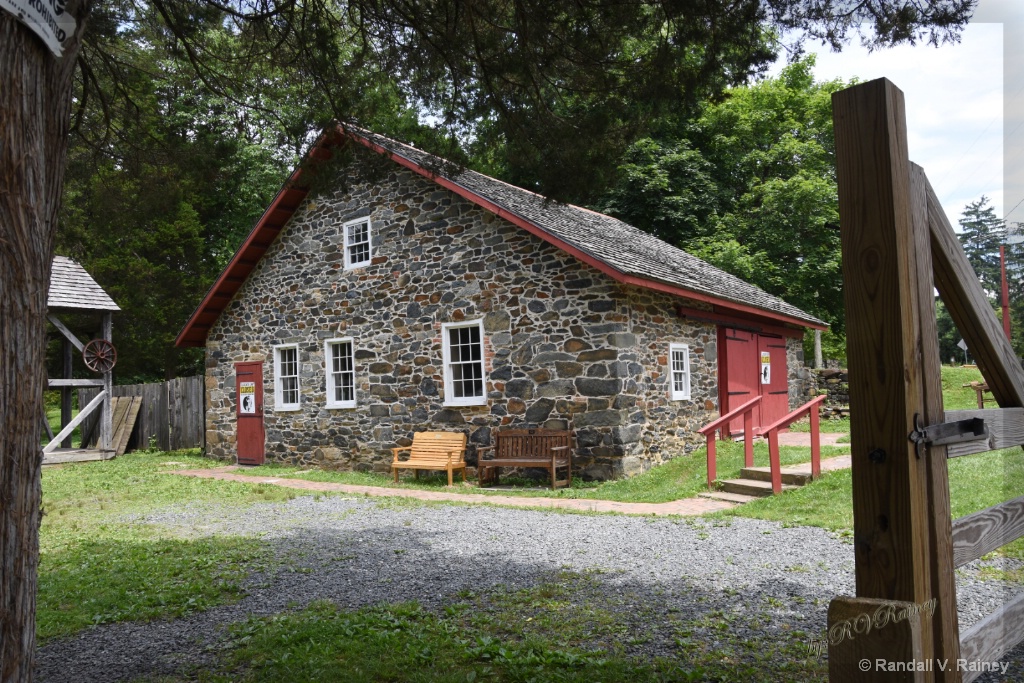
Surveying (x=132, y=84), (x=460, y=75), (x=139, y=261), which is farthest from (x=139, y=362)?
(x=460, y=75)

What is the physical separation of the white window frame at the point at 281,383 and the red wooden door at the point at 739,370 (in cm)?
861

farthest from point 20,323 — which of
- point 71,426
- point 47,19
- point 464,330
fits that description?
point 71,426

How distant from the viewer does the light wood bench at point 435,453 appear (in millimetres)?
11805

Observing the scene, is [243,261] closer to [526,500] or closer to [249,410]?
[249,410]

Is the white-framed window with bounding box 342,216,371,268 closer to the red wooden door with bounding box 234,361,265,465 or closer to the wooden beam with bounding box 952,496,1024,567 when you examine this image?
the red wooden door with bounding box 234,361,265,465

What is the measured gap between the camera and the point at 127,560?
657 centimetres

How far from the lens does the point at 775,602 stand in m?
4.82

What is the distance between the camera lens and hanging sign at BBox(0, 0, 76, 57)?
2.62m

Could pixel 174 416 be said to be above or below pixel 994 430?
below

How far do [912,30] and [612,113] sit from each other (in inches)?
82.1

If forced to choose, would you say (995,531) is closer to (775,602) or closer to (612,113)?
(775,602)

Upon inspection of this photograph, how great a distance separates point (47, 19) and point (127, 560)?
5275mm

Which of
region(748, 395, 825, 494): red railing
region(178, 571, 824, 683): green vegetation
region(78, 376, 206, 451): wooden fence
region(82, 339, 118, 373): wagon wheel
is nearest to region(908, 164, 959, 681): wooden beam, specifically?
region(178, 571, 824, 683): green vegetation

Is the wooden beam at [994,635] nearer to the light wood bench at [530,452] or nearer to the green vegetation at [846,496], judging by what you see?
the green vegetation at [846,496]
